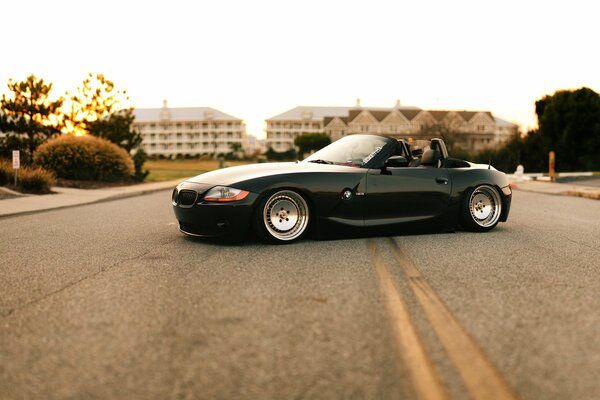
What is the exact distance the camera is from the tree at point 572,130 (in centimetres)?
4638

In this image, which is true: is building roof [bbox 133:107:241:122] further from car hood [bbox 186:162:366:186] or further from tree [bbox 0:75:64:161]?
car hood [bbox 186:162:366:186]

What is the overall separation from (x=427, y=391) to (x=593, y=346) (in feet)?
4.35

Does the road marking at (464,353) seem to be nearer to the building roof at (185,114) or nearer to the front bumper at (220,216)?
the front bumper at (220,216)

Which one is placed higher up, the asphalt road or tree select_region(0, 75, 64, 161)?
tree select_region(0, 75, 64, 161)

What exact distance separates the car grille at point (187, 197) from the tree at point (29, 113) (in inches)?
998

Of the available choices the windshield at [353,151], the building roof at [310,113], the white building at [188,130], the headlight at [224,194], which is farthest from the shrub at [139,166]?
the white building at [188,130]

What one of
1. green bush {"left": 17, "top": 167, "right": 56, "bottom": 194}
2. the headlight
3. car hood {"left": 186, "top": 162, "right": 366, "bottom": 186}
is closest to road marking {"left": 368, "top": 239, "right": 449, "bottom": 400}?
the headlight

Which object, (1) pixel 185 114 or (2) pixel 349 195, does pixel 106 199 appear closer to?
(2) pixel 349 195

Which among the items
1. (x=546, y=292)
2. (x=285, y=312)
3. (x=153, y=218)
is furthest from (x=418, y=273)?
(x=153, y=218)

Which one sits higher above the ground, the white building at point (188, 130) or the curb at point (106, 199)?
the white building at point (188, 130)

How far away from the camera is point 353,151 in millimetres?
8891

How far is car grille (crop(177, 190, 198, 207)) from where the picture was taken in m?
8.02

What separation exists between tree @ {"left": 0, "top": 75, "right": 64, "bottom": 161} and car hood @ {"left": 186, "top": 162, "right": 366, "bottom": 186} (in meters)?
25.4

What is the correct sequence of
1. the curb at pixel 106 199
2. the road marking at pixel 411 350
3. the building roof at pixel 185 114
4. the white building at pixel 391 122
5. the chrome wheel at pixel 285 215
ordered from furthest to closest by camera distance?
the building roof at pixel 185 114, the white building at pixel 391 122, the curb at pixel 106 199, the chrome wheel at pixel 285 215, the road marking at pixel 411 350
